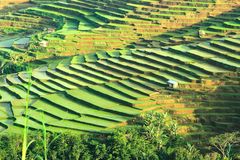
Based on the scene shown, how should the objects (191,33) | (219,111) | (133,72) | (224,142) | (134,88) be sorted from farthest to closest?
(191,33) < (133,72) < (134,88) < (219,111) < (224,142)

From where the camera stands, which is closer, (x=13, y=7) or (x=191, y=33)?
(x=191, y=33)

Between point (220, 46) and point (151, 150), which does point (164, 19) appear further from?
point (151, 150)

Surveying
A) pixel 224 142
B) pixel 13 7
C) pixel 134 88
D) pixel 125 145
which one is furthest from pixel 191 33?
pixel 13 7

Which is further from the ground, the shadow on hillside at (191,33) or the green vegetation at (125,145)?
the shadow on hillside at (191,33)

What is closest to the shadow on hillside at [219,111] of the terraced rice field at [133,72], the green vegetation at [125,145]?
the terraced rice field at [133,72]

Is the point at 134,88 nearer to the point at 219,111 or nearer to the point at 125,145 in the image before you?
the point at 219,111

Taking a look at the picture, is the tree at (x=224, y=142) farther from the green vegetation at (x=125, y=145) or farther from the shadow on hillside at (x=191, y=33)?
the shadow on hillside at (x=191, y=33)
